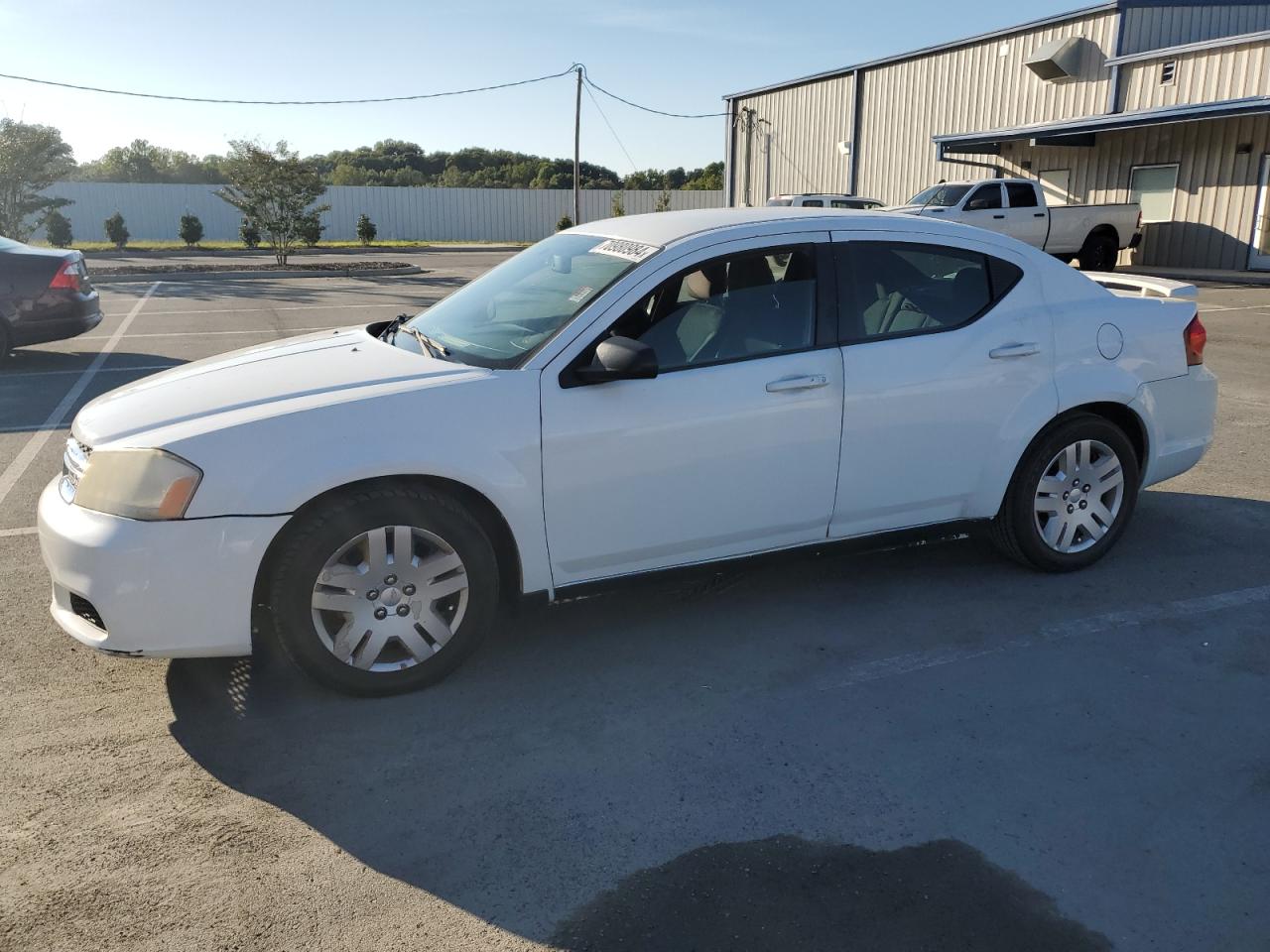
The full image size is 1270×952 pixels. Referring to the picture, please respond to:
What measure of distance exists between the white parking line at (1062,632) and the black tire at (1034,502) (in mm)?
427

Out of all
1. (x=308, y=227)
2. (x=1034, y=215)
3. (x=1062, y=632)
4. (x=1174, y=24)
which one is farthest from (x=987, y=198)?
(x=1062, y=632)

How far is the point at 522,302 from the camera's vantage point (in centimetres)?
435

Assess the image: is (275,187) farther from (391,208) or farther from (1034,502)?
(1034,502)

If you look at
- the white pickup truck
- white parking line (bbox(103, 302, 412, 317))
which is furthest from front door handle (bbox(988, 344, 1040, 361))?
the white pickup truck

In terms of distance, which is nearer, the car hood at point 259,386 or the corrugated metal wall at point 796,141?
the car hood at point 259,386

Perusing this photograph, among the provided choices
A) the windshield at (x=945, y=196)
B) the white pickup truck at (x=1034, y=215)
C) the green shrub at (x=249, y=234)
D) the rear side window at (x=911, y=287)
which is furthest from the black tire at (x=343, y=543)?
the green shrub at (x=249, y=234)

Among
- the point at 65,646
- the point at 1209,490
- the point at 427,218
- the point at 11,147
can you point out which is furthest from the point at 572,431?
the point at 427,218

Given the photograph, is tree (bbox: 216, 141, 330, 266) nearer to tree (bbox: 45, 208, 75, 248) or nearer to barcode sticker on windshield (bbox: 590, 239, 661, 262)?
tree (bbox: 45, 208, 75, 248)

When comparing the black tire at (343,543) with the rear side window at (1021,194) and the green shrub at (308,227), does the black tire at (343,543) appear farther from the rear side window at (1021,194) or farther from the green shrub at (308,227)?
the green shrub at (308,227)

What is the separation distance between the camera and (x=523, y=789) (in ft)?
10.3

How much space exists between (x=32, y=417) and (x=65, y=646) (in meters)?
5.14

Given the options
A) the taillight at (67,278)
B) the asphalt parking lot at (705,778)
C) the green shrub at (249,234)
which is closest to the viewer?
the asphalt parking lot at (705,778)

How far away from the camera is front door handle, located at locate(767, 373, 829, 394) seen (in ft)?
13.1

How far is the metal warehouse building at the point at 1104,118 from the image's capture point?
2316cm
